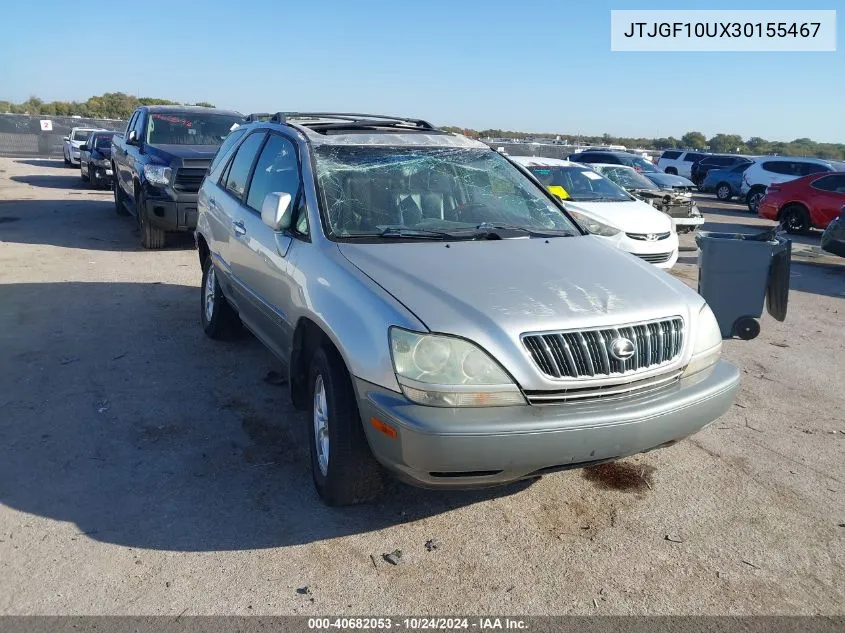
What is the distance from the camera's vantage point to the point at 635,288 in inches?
142

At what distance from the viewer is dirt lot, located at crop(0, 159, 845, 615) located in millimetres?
3096

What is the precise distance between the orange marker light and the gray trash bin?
3.39m

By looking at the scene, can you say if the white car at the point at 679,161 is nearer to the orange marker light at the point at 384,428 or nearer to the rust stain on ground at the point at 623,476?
the rust stain on ground at the point at 623,476

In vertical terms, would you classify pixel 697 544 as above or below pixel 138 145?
below

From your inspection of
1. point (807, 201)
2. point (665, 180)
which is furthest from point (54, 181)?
point (807, 201)

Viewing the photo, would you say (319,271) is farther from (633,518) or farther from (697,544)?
(697,544)

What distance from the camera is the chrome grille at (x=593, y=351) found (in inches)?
124

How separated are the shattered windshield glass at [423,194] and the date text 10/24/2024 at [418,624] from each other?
192 centimetres

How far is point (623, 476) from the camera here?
4.17 meters

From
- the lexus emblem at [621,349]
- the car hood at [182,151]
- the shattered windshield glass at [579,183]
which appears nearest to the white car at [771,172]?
the shattered windshield glass at [579,183]

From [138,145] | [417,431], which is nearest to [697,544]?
[417,431]

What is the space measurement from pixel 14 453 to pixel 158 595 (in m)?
1.76

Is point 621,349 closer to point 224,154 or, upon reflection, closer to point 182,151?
point 224,154

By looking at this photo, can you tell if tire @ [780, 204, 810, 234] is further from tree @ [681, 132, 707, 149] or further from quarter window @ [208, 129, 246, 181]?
tree @ [681, 132, 707, 149]
